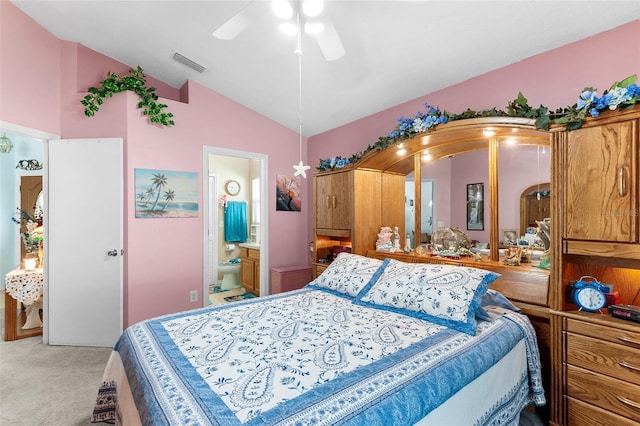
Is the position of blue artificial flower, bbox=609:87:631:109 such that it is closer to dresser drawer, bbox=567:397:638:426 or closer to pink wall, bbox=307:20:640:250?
pink wall, bbox=307:20:640:250

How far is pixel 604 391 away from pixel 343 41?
2.83m

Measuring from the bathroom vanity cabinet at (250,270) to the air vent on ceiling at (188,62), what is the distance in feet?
8.49

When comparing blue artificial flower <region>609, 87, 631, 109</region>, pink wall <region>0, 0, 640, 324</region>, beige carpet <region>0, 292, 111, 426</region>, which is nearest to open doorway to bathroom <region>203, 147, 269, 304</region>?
pink wall <region>0, 0, 640, 324</region>

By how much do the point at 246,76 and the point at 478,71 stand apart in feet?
7.48

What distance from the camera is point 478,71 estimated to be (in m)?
2.60

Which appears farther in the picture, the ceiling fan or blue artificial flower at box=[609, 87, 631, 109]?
the ceiling fan

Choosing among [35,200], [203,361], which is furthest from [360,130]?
[35,200]

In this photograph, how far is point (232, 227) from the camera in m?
5.88

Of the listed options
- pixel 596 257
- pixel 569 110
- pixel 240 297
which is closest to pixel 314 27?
→ pixel 569 110

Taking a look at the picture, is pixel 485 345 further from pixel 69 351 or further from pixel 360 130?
pixel 69 351

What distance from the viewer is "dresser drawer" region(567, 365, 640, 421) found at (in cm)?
159

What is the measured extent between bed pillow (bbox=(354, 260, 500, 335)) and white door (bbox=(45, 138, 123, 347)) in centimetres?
266

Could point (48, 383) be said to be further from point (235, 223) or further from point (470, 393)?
point (235, 223)

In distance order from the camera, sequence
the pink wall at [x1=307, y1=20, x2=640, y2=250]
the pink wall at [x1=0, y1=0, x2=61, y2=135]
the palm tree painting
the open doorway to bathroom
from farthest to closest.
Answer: the open doorway to bathroom
the palm tree painting
the pink wall at [x1=0, y1=0, x2=61, y2=135]
the pink wall at [x1=307, y1=20, x2=640, y2=250]
